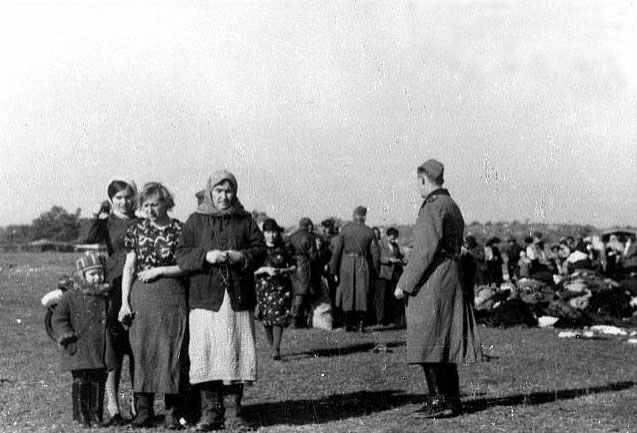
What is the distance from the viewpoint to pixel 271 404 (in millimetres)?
8016

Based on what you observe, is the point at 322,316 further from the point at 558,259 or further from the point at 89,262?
the point at 89,262

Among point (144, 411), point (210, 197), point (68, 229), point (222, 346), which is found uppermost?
point (68, 229)

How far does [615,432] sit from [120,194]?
4.28m

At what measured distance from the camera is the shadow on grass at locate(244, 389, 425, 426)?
7.27m

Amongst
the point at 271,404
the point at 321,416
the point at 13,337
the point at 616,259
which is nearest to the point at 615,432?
the point at 321,416

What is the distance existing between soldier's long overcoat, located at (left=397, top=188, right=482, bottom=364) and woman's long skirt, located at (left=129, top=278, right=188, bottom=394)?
5.96 feet

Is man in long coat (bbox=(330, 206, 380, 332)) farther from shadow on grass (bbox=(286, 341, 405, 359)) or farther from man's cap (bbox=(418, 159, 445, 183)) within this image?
man's cap (bbox=(418, 159, 445, 183))

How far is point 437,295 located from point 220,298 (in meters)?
1.77

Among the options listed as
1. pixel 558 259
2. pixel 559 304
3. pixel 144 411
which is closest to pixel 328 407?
pixel 144 411

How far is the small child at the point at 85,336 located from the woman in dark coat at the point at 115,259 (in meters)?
0.09

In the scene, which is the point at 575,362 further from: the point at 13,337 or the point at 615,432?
the point at 13,337

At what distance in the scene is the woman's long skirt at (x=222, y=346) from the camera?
21.6 feet

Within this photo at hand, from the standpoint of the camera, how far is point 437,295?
283 inches

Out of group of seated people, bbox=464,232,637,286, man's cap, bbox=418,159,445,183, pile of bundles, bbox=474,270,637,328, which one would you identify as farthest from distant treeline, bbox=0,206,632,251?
man's cap, bbox=418,159,445,183
